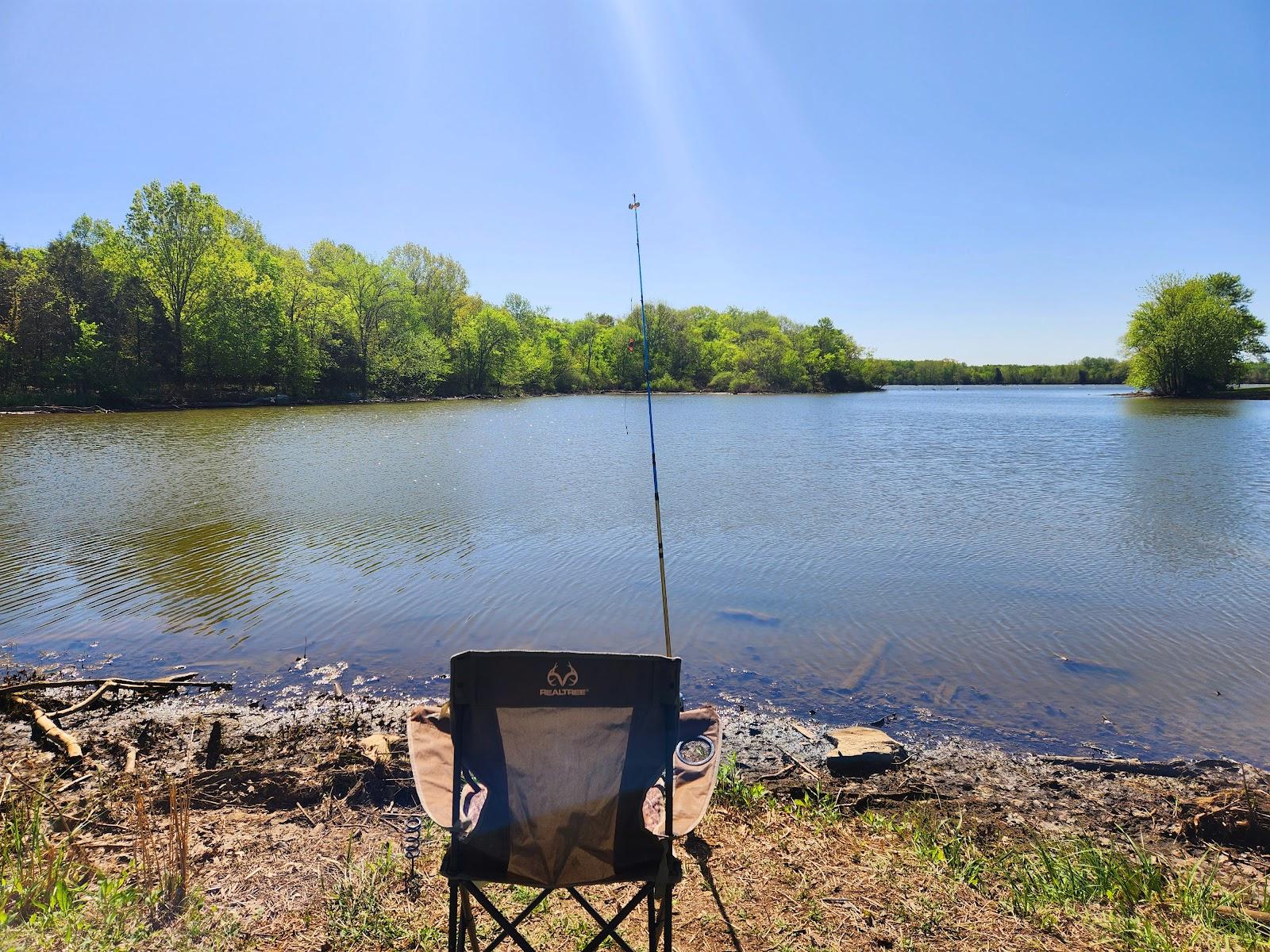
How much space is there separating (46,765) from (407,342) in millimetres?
62984

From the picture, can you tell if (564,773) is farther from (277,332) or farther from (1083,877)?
(277,332)

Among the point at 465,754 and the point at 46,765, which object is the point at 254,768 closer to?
the point at 46,765

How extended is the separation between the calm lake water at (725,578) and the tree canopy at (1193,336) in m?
47.1

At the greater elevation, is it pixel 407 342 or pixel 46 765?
pixel 407 342

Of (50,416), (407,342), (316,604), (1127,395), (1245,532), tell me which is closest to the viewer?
(316,604)

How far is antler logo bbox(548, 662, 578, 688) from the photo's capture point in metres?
2.00

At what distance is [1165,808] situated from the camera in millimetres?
3729

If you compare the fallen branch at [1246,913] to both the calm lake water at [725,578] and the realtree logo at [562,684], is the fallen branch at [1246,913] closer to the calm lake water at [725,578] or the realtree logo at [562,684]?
the calm lake water at [725,578]

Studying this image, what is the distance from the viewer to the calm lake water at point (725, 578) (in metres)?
5.77

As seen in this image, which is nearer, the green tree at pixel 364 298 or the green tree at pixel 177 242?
the green tree at pixel 177 242

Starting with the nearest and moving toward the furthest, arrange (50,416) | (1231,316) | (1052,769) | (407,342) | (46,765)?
(46,765) < (1052,769) < (50,416) < (1231,316) < (407,342)

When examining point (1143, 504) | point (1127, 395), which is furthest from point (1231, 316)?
point (1143, 504)

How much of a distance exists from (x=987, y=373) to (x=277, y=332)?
Answer: 129 m

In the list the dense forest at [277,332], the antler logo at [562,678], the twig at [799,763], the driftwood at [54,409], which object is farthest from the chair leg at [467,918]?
the driftwood at [54,409]
